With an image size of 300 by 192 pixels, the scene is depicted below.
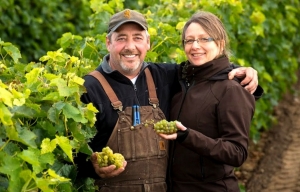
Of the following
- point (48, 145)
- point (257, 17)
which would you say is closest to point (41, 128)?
point (48, 145)

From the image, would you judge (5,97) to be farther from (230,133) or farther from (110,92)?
(230,133)

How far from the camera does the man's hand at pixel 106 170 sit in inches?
134

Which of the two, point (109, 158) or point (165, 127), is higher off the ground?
point (165, 127)

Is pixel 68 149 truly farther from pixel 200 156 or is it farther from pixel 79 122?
pixel 200 156

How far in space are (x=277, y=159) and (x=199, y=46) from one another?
387 cm

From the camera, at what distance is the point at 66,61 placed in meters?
4.00

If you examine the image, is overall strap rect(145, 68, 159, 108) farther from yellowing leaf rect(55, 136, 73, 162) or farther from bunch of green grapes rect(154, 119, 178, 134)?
yellowing leaf rect(55, 136, 73, 162)

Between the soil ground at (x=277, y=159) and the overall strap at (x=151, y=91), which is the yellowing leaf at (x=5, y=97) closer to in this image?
the overall strap at (x=151, y=91)

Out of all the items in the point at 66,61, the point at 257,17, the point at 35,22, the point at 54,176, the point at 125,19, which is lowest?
the point at 54,176

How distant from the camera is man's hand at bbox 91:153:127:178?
3416 mm

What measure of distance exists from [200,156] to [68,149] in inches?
37.0

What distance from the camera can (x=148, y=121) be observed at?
146 inches

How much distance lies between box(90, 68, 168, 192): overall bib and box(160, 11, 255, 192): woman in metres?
0.12

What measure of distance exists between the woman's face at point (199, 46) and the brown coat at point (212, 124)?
0.05m
